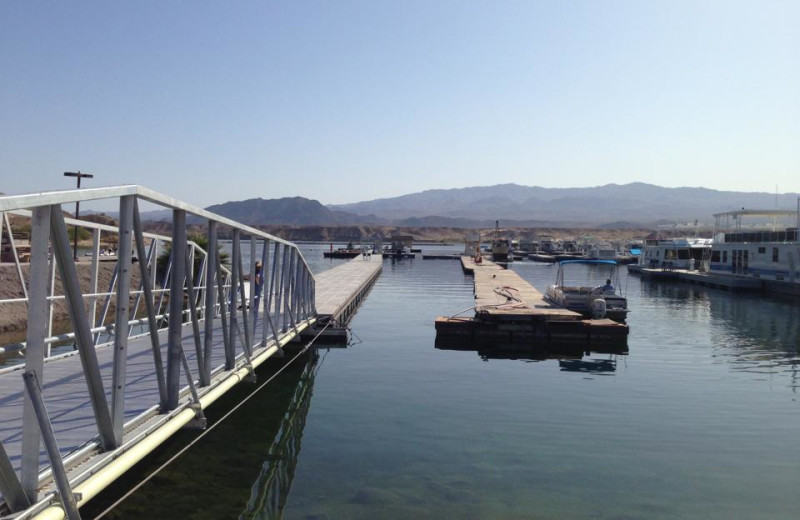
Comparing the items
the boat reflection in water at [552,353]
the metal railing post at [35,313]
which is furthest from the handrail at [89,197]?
the boat reflection in water at [552,353]

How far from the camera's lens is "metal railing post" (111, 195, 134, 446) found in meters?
6.54

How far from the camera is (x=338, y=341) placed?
24.4m

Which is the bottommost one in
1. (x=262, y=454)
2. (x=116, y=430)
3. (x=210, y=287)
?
(x=262, y=454)

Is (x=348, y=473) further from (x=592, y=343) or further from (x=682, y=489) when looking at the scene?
(x=592, y=343)

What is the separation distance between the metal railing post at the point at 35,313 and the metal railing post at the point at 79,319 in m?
0.12

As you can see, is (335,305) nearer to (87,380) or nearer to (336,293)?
(336,293)

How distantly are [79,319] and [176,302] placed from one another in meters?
2.76

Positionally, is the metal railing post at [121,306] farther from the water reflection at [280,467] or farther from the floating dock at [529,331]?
the floating dock at [529,331]

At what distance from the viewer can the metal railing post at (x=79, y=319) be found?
5262mm

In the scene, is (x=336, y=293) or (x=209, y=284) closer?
(x=209, y=284)

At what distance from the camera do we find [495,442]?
13609 mm

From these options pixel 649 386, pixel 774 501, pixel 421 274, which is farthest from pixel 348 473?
pixel 421 274

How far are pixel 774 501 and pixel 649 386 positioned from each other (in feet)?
27.1

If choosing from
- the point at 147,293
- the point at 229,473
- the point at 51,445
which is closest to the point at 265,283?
the point at 229,473
